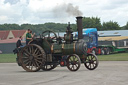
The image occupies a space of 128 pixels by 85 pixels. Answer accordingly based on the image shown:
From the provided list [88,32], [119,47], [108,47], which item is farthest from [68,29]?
[119,47]

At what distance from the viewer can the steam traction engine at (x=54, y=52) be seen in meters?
14.7

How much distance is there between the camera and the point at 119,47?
39844mm

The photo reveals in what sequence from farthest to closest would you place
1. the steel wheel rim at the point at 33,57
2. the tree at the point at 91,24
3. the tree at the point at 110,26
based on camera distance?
the tree at the point at 110,26, the tree at the point at 91,24, the steel wheel rim at the point at 33,57

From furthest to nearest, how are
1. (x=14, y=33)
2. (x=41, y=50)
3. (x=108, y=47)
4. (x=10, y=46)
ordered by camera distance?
1. (x=14, y=33)
2. (x=10, y=46)
3. (x=108, y=47)
4. (x=41, y=50)

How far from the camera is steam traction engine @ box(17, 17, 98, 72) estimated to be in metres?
14.7

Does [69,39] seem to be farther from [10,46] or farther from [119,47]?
[10,46]

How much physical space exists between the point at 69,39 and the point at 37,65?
195cm

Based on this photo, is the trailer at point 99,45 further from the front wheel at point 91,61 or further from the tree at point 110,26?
the tree at point 110,26

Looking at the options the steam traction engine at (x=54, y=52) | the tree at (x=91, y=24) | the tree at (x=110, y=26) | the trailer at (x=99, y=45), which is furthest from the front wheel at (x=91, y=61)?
the tree at (x=110, y=26)

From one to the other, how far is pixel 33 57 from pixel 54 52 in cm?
104

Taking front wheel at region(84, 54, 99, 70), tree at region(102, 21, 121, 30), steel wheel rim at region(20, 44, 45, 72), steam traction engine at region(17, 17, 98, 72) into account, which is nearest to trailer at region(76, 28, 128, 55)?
front wheel at region(84, 54, 99, 70)

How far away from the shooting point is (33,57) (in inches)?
590

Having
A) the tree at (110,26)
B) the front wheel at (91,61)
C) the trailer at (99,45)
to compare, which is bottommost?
the front wheel at (91,61)

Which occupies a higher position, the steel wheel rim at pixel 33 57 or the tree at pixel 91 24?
the tree at pixel 91 24
